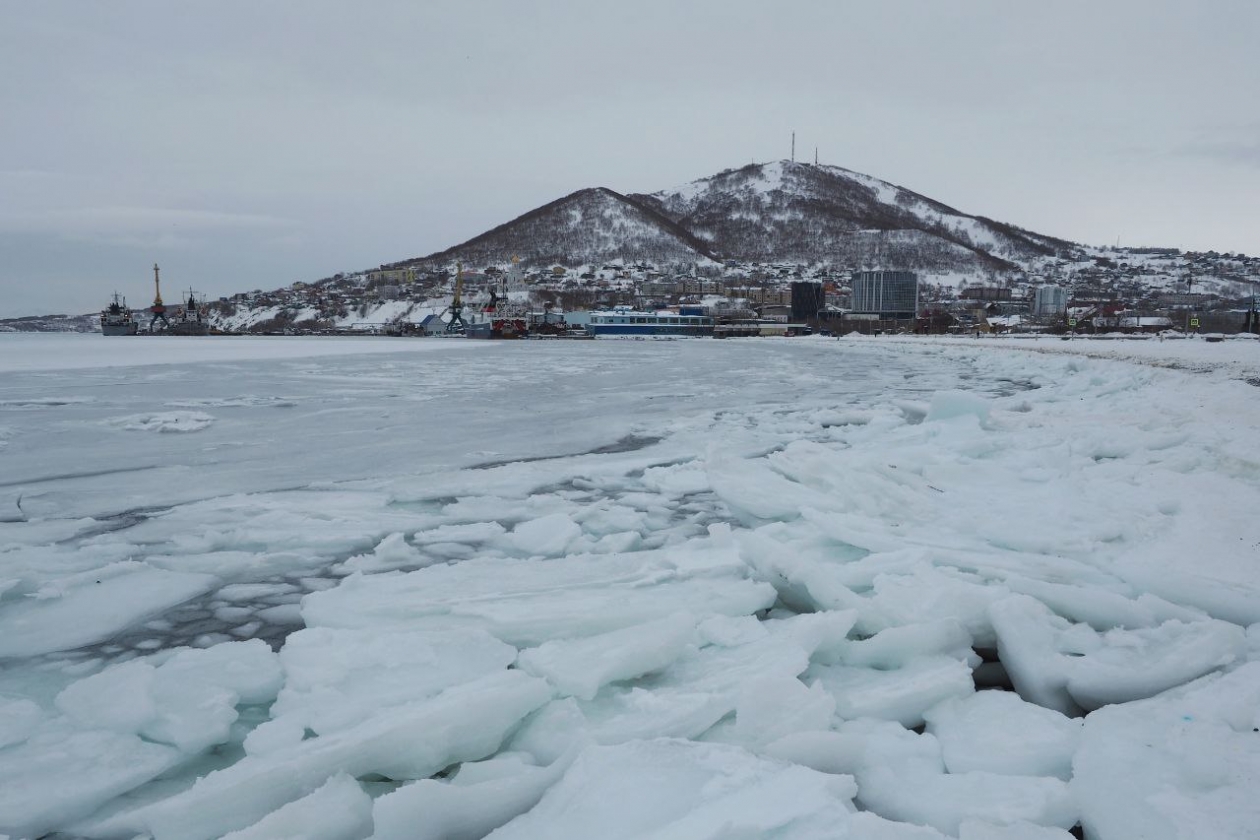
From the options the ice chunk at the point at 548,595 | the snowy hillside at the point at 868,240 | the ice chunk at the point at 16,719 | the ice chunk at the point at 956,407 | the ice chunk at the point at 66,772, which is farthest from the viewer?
the snowy hillside at the point at 868,240

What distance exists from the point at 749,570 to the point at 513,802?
1.55 meters

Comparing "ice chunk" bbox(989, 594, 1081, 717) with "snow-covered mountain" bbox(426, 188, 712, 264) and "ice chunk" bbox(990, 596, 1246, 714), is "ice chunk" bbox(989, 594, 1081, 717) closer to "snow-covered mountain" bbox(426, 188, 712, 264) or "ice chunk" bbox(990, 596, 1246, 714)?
"ice chunk" bbox(990, 596, 1246, 714)

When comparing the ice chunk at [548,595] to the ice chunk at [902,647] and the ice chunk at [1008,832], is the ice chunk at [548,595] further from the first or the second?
the ice chunk at [1008,832]

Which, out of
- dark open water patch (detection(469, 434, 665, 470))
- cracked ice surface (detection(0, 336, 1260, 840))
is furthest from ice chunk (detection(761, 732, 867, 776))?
dark open water patch (detection(469, 434, 665, 470))

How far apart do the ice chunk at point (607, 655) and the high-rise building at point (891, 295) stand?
10656cm

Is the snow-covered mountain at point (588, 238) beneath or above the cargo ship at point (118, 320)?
above

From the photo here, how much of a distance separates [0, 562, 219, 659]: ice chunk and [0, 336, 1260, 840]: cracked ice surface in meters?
0.01

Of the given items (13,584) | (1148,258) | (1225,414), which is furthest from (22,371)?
(1148,258)

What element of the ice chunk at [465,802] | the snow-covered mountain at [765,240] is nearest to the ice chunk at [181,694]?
the ice chunk at [465,802]

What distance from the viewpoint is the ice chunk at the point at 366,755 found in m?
1.59

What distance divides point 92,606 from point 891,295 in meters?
110

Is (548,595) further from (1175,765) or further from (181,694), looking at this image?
(1175,765)

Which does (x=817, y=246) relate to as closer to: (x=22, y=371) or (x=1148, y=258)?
(x=1148, y=258)

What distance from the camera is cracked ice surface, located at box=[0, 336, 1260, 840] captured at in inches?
63.5
